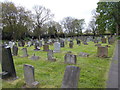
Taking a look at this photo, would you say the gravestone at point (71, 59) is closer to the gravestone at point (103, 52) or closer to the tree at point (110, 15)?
the gravestone at point (103, 52)

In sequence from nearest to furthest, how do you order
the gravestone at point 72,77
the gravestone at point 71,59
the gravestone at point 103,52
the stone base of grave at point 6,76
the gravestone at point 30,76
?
the gravestone at point 72,77 < the gravestone at point 30,76 < the stone base of grave at point 6,76 < the gravestone at point 71,59 < the gravestone at point 103,52

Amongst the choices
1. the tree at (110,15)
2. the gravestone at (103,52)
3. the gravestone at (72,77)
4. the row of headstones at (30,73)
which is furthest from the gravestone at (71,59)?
the tree at (110,15)

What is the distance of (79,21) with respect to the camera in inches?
2096

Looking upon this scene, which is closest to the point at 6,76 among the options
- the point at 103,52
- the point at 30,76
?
the point at 30,76

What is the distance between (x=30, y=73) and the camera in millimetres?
3682

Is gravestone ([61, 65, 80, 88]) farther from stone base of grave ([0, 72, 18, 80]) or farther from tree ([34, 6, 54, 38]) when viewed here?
tree ([34, 6, 54, 38])

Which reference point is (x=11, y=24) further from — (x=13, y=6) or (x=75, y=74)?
(x=75, y=74)

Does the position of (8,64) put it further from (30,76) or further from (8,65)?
(30,76)

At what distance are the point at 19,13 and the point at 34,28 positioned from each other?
39.4 ft

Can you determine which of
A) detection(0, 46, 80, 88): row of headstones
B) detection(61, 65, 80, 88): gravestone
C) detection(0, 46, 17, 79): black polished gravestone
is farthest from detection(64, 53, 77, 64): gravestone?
detection(61, 65, 80, 88): gravestone

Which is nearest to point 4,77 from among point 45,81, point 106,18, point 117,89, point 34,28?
point 45,81

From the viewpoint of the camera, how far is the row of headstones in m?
2.86

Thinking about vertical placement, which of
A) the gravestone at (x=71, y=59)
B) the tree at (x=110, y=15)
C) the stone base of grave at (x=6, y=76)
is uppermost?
the tree at (x=110, y=15)

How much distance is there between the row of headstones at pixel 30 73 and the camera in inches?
112
